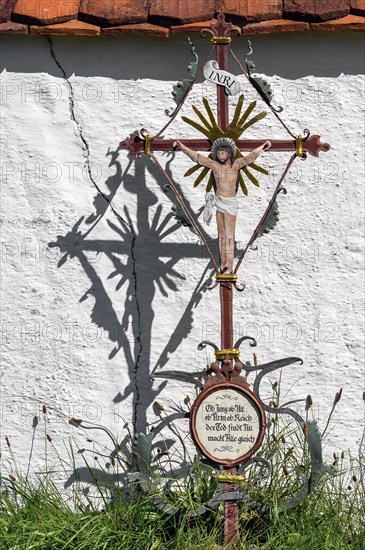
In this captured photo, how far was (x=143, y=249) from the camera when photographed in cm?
522

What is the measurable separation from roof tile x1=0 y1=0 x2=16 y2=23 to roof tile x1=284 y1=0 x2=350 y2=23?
4.30 feet

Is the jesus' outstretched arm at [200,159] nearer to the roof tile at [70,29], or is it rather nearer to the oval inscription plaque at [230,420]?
the roof tile at [70,29]

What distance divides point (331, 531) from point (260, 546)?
312mm

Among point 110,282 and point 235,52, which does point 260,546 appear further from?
point 235,52

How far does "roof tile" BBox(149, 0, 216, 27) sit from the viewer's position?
5.09 meters

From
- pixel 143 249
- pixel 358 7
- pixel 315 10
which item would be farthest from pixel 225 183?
pixel 358 7

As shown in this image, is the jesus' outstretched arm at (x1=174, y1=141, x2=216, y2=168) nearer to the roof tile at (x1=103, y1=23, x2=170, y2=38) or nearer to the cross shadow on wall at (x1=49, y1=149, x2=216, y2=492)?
the cross shadow on wall at (x1=49, y1=149, x2=216, y2=492)

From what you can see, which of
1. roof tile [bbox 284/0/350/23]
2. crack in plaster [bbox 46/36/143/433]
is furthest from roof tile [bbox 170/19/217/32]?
crack in plaster [bbox 46/36/143/433]

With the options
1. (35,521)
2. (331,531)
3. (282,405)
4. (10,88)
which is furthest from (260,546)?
(10,88)

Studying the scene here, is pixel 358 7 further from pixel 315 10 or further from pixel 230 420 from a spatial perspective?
pixel 230 420

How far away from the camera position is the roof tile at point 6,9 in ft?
17.1

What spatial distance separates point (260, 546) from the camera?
465 cm

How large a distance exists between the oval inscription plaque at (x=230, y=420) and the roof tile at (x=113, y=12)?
5.87 ft

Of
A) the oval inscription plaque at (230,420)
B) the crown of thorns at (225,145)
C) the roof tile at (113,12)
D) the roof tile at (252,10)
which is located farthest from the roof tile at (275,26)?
the oval inscription plaque at (230,420)
